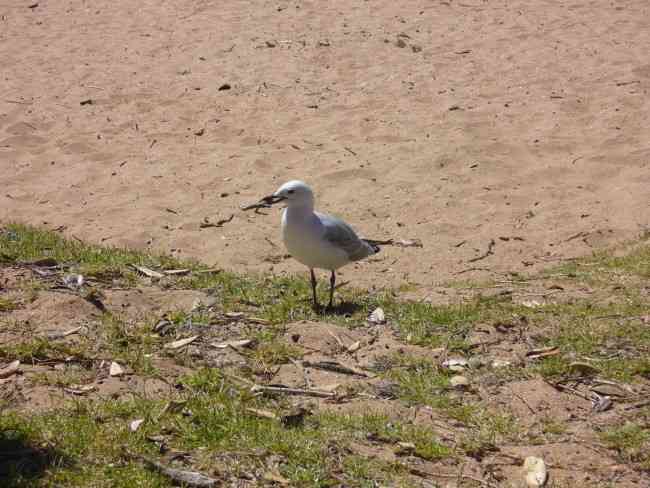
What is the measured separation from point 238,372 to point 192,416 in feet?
2.05

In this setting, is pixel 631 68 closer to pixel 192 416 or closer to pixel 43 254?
pixel 43 254

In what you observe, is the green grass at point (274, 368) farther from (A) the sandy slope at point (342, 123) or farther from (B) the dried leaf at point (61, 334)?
(A) the sandy slope at point (342, 123)

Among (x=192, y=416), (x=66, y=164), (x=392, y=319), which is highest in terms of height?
(x=192, y=416)

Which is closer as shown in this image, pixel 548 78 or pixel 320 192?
pixel 320 192

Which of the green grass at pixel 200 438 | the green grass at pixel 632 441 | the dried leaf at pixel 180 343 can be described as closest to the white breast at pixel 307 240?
the dried leaf at pixel 180 343

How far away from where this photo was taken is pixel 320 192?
9258 mm

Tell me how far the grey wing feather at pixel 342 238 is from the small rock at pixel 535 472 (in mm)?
2778

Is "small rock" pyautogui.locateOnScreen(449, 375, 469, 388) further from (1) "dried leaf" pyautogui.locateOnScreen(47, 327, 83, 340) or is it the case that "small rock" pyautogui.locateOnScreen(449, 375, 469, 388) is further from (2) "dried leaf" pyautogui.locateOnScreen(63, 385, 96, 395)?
(1) "dried leaf" pyautogui.locateOnScreen(47, 327, 83, 340)

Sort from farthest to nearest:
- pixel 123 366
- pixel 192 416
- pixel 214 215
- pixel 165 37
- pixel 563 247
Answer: pixel 165 37 < pixel 214 215 < pixel 563 247 < pixel 123 366 < pixel 192 416

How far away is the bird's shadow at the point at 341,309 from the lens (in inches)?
239

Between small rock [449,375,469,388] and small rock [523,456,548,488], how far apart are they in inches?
33.9

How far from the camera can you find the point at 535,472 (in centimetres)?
385

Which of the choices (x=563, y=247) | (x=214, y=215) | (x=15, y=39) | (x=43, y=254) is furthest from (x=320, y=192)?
(x=15, y=39)

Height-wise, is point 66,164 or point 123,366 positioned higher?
point 123,366
